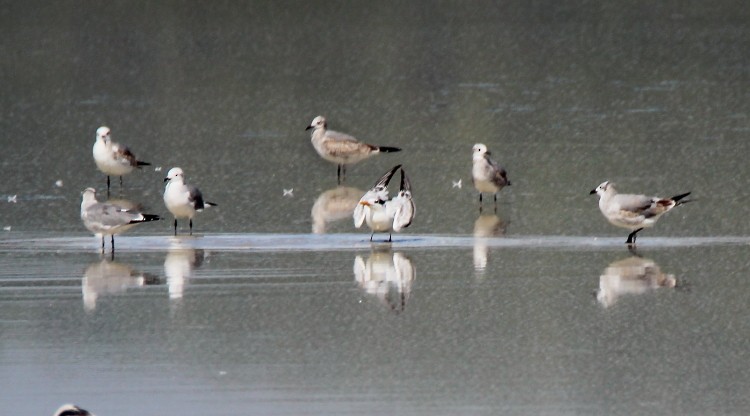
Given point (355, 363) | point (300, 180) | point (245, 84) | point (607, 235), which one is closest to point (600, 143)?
point (300, 180)

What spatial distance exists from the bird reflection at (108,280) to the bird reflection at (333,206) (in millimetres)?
2082

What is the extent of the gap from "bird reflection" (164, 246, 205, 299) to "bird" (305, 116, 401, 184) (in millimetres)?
4560

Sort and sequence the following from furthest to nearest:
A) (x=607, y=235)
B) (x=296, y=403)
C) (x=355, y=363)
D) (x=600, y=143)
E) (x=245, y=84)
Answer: (x=245, y=84) < (x=600, y=143) < (x=607, y=235) < (x=355, y=363) < (x=296, y=403)

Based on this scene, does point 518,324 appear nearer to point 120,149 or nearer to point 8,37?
point 120,149

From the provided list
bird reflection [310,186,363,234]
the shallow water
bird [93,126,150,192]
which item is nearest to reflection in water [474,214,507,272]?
the shallow water

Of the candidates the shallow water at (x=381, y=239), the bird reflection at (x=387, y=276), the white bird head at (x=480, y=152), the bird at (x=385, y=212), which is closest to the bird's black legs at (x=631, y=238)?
the shallow water at (x=381, y=239)

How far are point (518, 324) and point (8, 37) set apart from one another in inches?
848

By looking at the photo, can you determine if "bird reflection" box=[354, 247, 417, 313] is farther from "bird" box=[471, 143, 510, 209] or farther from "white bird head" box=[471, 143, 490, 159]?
"white bird head" box=[471, 143, 490, 159]

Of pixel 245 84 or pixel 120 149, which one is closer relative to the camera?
pixel 120 149

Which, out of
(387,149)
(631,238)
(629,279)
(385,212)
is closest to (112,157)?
(387,149)

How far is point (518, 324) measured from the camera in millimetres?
9078

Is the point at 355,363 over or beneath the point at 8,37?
beneath

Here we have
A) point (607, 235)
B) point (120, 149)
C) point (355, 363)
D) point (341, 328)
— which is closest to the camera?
point (355, 363)

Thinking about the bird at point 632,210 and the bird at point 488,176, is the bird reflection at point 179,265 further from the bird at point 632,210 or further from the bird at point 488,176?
the bird at point 488,176
